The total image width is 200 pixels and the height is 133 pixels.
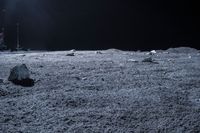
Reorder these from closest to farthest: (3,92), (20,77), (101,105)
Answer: (101,105), (3,92), (20,77)

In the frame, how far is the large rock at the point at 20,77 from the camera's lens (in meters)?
1.91

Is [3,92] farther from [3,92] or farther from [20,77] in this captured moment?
[20,77]

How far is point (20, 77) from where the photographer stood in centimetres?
193

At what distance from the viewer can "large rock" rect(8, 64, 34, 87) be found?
6.25 feet

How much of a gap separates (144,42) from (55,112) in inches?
254

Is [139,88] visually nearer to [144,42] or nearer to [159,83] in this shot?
[159,83]

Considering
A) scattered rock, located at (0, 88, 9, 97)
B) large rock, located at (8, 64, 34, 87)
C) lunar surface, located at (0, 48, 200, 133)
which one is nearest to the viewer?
lunar surface, located at (0, 48, 200, 133)

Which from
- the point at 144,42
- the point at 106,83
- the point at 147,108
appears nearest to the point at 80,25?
the point at 144,42

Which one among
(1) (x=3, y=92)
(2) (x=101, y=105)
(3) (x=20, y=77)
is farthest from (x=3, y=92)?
(2) (x=101, y=105)

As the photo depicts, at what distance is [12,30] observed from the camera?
8547 millimetres

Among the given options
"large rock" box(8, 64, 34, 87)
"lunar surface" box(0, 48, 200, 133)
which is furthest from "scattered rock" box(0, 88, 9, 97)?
"large rock" box(8, 64, 34, 87)

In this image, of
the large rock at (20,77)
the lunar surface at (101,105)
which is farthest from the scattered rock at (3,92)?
the large rock at (20,77)

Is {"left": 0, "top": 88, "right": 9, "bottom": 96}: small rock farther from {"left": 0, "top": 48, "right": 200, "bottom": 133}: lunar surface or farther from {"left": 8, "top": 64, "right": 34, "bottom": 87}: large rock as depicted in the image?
{"left": 8, "top": 64, "right": 34, "bottom": 87}: large rock

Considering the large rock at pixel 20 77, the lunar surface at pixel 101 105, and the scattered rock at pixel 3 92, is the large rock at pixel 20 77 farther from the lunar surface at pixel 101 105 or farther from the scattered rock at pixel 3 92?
the scattered rock at pixel 3 92
